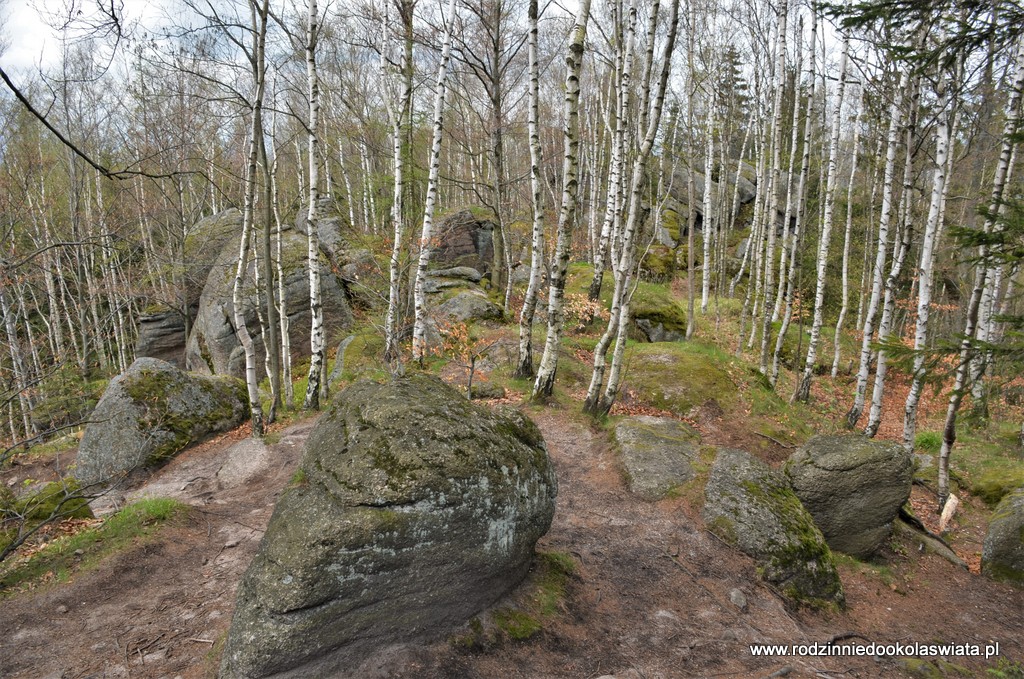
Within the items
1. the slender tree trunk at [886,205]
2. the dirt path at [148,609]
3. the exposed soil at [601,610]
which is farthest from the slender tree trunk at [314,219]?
the slender tree trunk at [886,205]

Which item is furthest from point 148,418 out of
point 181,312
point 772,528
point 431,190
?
point 181,312

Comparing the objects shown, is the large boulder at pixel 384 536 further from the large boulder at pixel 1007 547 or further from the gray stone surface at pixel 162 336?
the gray stone surface at pixel 162 336

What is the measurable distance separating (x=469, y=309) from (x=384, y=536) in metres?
11.4

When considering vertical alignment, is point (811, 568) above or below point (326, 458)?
below

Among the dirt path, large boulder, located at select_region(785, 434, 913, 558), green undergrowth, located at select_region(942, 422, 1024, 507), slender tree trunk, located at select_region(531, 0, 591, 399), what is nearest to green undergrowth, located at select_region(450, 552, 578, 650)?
the dirt path

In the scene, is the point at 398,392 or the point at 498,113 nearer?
the point at 398,392

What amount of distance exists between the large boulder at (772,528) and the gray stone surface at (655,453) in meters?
0.66

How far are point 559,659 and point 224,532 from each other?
15.4ft

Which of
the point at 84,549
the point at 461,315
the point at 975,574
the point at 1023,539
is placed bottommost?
the point at 975,574

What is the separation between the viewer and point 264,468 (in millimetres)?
8680

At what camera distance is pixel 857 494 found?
6.83 m

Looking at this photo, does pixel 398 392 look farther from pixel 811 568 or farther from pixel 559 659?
pixel 811 568

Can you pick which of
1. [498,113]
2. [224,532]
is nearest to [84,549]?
[224,532]

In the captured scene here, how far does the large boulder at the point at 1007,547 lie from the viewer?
6.48 metres
